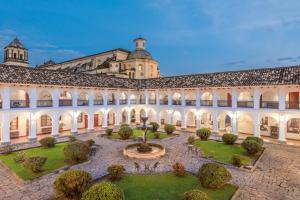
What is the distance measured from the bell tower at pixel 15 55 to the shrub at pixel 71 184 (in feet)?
145

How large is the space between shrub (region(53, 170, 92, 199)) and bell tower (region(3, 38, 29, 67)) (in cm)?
4408

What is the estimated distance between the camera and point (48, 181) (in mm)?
11219

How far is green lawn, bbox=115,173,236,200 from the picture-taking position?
30.9 ft

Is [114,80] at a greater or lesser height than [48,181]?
greater

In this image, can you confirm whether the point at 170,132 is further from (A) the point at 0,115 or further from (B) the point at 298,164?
(A) the point at 0,115

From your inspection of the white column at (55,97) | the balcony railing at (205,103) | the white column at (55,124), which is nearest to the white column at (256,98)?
the balcony railing at (205,103)

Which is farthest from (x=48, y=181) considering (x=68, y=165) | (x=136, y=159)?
(x=136, y=159)

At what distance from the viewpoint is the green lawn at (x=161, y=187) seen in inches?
370

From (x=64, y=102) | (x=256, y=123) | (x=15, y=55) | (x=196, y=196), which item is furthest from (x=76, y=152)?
(x=15, y=55)

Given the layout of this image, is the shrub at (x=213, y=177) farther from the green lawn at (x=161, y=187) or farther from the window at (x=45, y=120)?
the window at (x=45, y=120)

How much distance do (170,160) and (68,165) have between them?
7444 millimetres

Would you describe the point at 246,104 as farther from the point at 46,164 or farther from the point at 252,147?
the point at 46,164

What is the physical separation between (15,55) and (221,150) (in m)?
48.0

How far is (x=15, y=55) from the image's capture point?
144 ft
